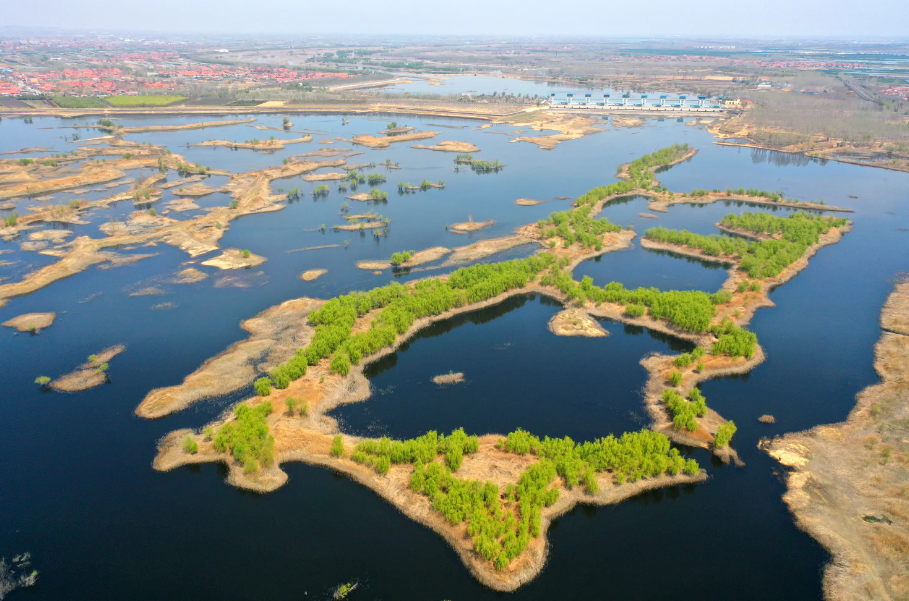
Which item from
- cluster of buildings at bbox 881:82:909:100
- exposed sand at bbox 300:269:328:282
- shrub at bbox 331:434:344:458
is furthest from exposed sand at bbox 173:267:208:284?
cluster of buildings at bbox 881:82:909:100

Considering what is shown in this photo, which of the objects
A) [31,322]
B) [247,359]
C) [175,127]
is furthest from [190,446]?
[175,127]

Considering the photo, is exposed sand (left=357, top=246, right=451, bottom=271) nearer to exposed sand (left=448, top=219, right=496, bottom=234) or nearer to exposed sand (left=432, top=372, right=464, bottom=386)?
exposed sand (left=448, top=219, right=496, bottom=234)

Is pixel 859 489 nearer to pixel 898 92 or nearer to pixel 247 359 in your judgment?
pixel 247 359

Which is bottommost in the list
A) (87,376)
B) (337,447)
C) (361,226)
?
(337,447)

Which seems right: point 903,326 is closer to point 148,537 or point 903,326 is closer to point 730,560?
point 730,560

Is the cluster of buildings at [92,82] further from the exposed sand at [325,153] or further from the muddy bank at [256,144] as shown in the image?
the exposed sand at [325,153]

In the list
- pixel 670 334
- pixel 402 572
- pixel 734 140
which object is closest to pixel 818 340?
pixel 670 334
